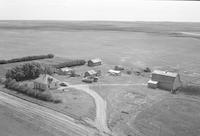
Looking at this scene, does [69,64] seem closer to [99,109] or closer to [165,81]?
[165,81]

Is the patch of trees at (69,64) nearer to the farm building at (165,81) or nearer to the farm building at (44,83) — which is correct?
the farm building at (44,83)

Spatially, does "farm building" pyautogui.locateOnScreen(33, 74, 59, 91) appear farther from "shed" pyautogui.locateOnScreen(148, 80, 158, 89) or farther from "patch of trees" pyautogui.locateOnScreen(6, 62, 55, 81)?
"shed" pyautogui.locateOnScreen(148, 80, 158, 89)

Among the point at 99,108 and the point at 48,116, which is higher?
the point at 99,108

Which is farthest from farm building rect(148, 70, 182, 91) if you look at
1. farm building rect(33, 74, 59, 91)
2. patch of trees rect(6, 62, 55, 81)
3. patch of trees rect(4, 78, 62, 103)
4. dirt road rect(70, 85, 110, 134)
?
patch of trees rect(6, 62, 55, 81)

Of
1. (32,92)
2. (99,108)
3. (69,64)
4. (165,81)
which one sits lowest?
(99,108)

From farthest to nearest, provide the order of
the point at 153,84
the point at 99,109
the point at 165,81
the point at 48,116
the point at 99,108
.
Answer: the point at 153,84
the point at 165,81
the point at 99,108
the point at 99,109
the point at 48,116

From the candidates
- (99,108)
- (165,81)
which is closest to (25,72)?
(99,108)

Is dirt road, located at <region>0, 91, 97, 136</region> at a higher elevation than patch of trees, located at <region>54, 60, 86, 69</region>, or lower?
lower
